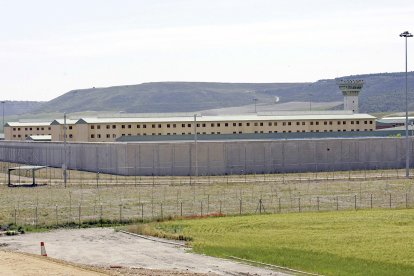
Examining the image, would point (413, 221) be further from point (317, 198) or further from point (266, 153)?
point (266, 153)

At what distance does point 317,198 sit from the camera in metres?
77.2

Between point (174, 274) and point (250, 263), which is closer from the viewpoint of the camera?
point (174, 274)

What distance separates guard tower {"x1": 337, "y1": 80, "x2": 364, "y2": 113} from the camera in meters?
185

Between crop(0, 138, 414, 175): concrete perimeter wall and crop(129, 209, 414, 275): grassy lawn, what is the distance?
45.2 meters

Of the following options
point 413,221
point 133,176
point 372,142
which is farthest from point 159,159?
point 413,221

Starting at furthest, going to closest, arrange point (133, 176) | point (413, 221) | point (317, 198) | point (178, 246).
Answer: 1. point (133, 176)
2. point (317, 198)
3. point (413, 221)
4. point (178, 246)

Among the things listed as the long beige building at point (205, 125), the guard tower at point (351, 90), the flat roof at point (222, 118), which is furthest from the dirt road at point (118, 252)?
the guard tower at point (351, 90)

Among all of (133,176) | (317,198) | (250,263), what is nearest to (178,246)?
(250,263)

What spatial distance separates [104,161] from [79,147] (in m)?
7.65

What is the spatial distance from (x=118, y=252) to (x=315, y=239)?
1078cm

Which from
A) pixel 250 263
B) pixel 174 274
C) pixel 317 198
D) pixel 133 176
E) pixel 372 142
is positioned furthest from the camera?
pixel 372 142

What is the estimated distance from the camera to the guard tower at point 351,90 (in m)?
185

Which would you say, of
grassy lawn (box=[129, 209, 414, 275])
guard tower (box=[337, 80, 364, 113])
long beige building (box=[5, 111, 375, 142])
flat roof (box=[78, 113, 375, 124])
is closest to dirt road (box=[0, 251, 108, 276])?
grassy lawn (box=[129, 209, 414, 275])

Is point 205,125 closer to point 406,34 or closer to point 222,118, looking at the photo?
point 222,118
